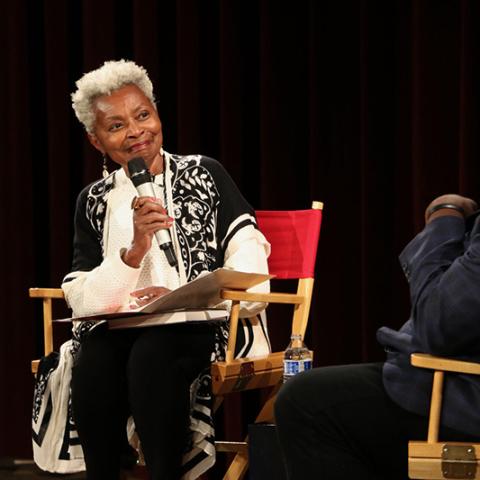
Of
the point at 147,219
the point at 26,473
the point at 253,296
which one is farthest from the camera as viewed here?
the point at 26,473

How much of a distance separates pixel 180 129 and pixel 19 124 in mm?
685

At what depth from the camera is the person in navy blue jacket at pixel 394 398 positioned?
164 cm

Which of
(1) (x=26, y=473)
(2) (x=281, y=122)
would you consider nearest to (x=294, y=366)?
(2) (x=281, y=122)

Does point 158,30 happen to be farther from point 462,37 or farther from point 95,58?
point 462,37

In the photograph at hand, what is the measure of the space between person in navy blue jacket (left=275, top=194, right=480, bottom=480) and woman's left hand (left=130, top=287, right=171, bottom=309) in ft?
2.37

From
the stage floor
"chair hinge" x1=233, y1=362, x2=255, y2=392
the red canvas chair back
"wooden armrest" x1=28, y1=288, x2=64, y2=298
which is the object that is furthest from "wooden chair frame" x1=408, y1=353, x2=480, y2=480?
the stage floor

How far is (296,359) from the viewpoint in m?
2.52

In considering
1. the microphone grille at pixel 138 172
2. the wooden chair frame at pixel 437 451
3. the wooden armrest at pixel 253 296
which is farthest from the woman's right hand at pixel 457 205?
the microphone grille at pixel 138 172

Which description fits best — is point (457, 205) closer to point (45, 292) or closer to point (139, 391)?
point (139, 391)

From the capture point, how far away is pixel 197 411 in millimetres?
2295

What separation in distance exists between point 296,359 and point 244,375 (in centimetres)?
16

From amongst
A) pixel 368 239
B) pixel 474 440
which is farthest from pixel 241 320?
pixel 474 440

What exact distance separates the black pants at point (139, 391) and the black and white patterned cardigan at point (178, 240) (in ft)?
0.48

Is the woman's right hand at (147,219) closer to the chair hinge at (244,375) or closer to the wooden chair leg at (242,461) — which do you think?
the chair hinge at (244,375)
